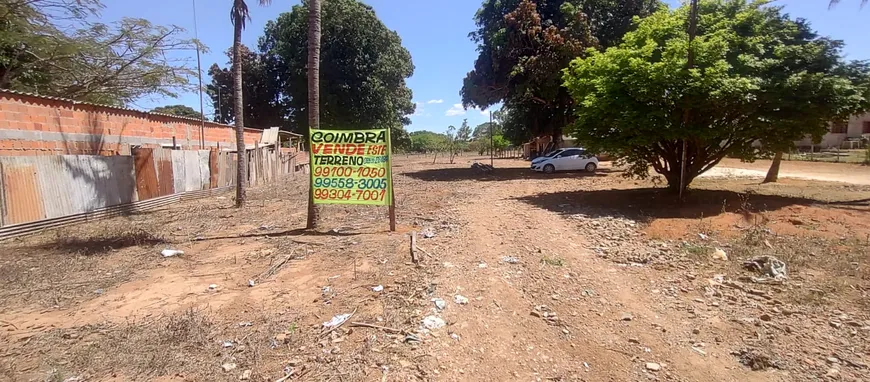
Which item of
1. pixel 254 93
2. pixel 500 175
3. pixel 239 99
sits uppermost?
pixel 254 93

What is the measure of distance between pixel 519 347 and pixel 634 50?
9313 mm

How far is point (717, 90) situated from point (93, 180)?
44.9 ft

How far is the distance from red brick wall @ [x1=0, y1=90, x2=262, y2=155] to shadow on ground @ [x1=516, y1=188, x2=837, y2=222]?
37.5ft

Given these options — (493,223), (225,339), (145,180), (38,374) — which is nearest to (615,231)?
(493,223)

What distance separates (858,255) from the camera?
5.91 m

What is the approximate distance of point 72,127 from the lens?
10375 millimetres

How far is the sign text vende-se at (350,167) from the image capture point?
Answer: 7645 millimetres

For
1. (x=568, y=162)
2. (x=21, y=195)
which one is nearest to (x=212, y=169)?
(x=21, y=195)

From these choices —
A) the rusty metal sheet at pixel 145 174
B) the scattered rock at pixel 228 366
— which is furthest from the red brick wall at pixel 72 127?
the scattered rock at pixel 228 366

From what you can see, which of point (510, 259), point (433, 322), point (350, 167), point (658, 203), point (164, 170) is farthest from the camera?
point (164, 170)

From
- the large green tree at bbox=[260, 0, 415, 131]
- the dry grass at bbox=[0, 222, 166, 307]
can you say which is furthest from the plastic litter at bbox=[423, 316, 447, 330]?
the large green tree at bbox=[260, 0, 415, 131]

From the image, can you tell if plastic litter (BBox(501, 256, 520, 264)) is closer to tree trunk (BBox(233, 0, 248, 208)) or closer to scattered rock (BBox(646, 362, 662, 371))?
scattered rock (BBox(646, 362, 662, 371))

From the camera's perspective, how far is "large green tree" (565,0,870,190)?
8.81 meters

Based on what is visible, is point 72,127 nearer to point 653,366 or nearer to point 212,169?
point 212,169
